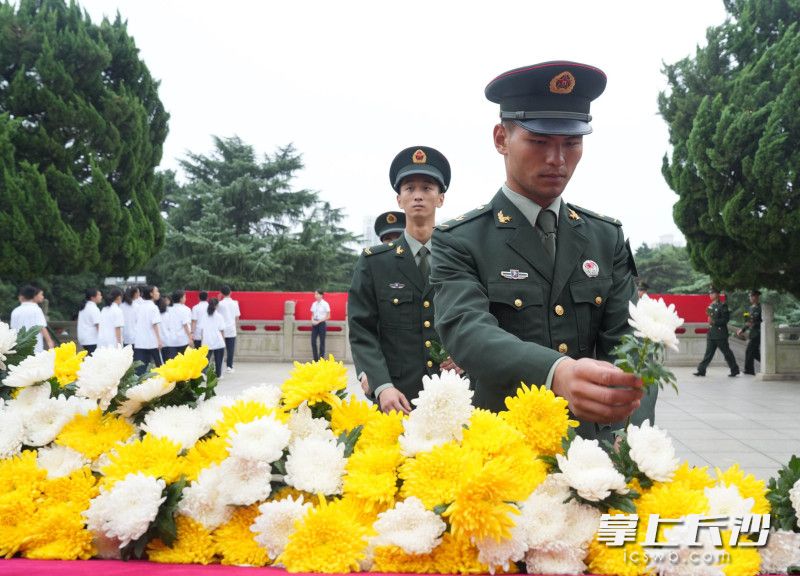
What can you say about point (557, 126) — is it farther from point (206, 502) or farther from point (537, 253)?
point (206, 502)

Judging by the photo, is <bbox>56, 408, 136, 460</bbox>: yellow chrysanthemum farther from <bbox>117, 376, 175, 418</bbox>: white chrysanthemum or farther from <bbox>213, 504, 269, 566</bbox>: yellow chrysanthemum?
<bbox>213, 504, 269, 566</bbox>: yellow chrysanthemum

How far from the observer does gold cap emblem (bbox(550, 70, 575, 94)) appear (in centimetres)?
173

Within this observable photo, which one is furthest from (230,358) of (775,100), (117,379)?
(117,379)

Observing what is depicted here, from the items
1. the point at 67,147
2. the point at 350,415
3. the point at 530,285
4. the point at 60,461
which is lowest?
the point at 60,461

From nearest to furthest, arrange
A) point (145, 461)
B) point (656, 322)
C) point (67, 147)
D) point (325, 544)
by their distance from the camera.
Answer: point (656, 322) < point (325, 544) < point (145, 461) < point (67, 147)

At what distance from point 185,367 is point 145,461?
0.89 ft

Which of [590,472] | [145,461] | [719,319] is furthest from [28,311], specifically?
[719,319]

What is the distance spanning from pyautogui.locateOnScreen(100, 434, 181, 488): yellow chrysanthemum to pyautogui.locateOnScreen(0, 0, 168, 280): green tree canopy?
14.0m

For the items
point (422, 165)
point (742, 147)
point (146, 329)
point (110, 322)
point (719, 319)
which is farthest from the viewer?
point (719, 319)

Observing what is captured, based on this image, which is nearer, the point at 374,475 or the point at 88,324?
the point at 374,475

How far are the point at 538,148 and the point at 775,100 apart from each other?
35.5 ft

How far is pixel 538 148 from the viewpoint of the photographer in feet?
5.58

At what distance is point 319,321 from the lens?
13.9 meters

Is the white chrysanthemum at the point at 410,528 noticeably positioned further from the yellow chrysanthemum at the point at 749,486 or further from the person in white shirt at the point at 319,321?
the person in white shirt at the point at 319,321
